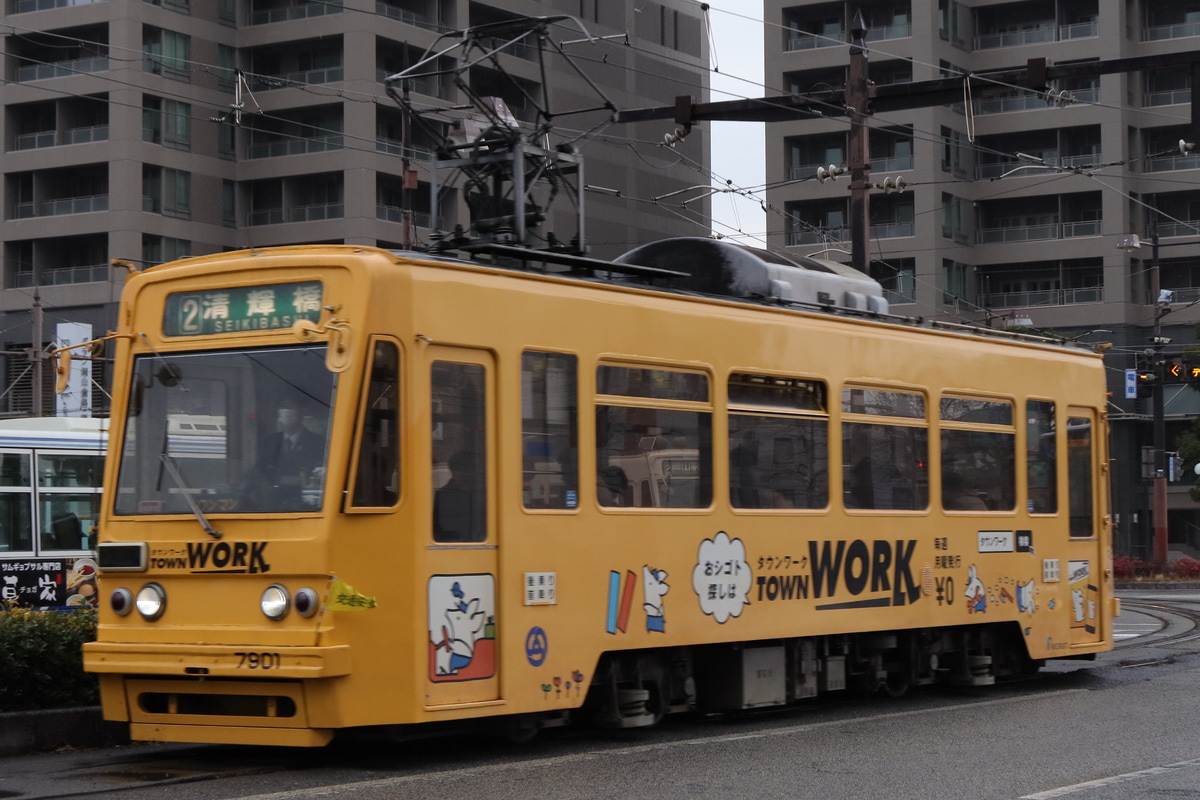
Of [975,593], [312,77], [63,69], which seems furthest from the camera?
[312,77]

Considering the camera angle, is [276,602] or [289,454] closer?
[276,602]

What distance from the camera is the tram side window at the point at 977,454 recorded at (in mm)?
13594

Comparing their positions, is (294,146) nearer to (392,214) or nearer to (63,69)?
(392,214)

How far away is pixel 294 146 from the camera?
53969mm

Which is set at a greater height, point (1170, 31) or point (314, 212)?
point (1170, 31)

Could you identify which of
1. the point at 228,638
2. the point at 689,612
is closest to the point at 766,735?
the point at 689,612

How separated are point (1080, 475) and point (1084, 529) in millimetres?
487

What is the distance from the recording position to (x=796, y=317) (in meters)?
12.4

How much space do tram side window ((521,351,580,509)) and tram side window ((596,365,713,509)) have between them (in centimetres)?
22

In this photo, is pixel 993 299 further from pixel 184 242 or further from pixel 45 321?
pixel 45 321

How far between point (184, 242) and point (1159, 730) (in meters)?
44.7

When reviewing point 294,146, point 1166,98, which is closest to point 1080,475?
point 294,146

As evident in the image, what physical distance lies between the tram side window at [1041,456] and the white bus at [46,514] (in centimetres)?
1163

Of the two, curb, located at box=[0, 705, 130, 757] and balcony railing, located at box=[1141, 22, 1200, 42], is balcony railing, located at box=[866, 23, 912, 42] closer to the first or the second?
balcony railing, located at box=[1141, 22, 1200, 42]
